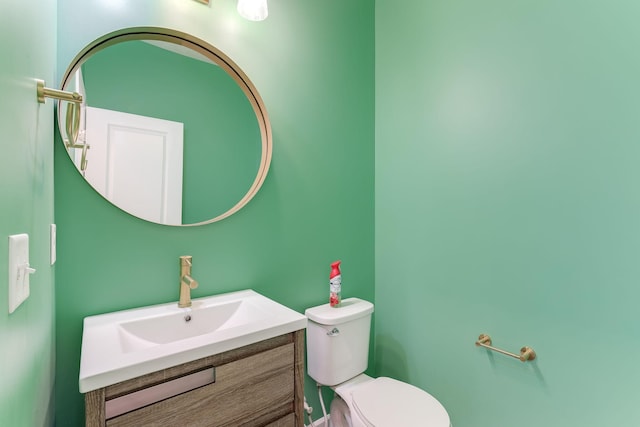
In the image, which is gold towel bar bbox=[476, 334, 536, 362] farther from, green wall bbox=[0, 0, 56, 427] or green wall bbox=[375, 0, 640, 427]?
green wall bbox=[0, 0, 56, 427]

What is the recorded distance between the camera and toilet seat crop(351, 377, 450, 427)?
111 cm

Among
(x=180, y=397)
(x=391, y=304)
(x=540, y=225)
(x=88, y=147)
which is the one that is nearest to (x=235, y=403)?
(x=180, y=397)

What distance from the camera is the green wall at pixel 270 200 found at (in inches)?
38.3

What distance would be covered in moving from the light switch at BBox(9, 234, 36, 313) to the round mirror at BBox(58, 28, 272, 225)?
570 millimetres

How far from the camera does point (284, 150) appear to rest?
1452mm

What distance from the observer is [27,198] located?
1.90ft

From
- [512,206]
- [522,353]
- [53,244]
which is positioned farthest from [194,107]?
[522,353]

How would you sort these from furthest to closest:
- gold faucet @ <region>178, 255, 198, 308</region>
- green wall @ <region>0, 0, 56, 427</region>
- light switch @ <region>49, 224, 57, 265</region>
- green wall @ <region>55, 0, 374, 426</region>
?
gold faucet @ <region>178, 255, 198, 308</region>
green wall @ <region>55, 0, 374, 426</region>
light switch @ <region>49, 224, 57, 265</region>
green wall @ <region>0, 0, 56, 427</region>

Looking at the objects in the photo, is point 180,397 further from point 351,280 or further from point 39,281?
point 351,280

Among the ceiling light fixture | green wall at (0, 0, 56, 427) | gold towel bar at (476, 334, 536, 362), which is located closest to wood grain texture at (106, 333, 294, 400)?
green wall at (0, 0, 56, 427)

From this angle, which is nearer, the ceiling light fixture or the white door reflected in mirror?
the white door reflected in mirror

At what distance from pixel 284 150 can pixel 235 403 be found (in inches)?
41.3

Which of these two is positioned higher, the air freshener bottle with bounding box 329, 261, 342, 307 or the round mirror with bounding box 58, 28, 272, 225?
the round mirror with bounding box 58, 28, 272, 225

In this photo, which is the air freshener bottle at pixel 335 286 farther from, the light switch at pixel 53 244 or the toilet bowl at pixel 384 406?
the light switch at pixel 53 244
